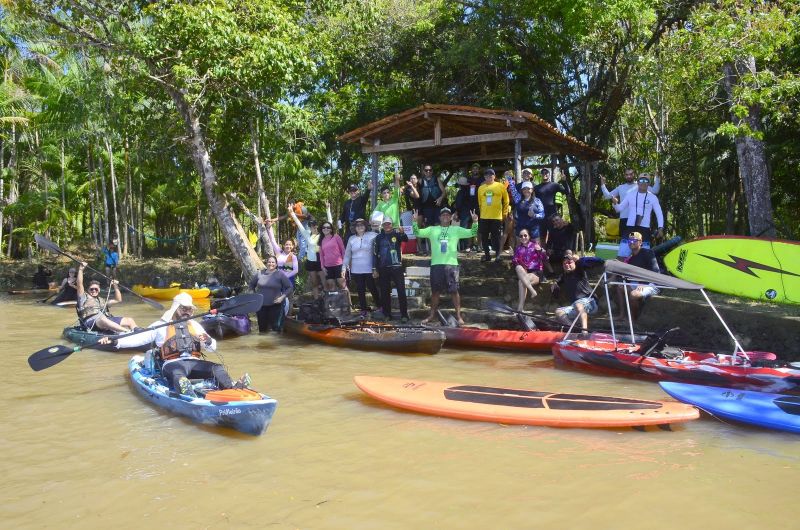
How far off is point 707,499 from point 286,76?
12279 mm

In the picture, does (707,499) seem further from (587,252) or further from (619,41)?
(619,41)

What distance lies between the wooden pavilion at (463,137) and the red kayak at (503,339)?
429cm

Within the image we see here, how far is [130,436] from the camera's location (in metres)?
6.58

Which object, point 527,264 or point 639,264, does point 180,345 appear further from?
point 639,264

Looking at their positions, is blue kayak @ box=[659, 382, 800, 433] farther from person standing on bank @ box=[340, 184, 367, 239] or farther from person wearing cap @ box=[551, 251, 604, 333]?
person standing on bank @ box=[340, 184, 367, 239]

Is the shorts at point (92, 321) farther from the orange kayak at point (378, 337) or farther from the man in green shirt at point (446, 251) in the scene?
the man in green shirt at point (446, 251)

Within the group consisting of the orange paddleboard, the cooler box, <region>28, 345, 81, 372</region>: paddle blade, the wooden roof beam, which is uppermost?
the wooden roof beam

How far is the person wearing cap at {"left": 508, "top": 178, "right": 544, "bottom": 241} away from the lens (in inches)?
461

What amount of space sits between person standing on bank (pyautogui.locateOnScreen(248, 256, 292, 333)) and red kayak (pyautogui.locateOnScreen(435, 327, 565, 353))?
→ 319cm

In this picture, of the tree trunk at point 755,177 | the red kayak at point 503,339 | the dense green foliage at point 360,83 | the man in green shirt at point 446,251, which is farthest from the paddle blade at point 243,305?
the tree trunk at point 755,177

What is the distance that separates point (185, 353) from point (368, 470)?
3.01 meters

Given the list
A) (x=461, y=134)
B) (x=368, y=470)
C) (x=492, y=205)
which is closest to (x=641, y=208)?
(x=492, y=205)

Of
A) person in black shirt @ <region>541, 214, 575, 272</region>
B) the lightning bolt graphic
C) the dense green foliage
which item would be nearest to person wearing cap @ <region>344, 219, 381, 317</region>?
person in black shirt @ <region>541, 214, 575, 272</region>

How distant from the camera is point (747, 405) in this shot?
6355 mm
